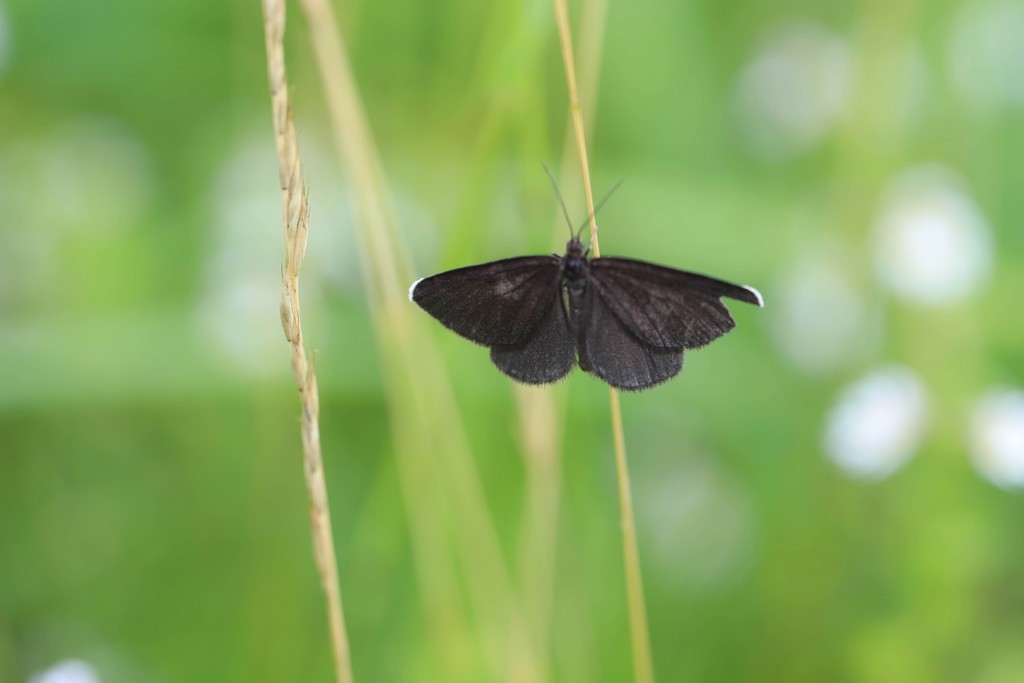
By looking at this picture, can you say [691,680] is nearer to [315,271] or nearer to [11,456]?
[315,271]

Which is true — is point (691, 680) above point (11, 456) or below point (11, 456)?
below

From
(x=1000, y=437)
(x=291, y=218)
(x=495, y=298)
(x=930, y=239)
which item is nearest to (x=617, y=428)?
(x=495, y=298)

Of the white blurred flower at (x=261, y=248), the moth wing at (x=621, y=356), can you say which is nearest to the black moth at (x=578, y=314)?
the moth wing at (x=621, y=356)

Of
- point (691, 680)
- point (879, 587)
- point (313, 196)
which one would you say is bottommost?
point (691, 680)

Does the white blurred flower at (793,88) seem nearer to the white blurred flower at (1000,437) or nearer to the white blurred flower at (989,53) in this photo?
the white blurred flower at (989,53)

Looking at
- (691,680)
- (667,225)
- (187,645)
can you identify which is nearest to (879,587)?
(691,680)
